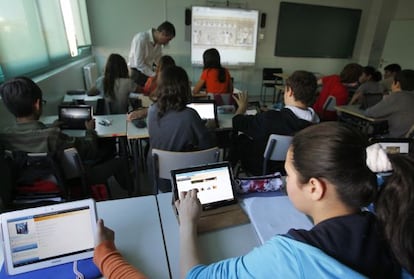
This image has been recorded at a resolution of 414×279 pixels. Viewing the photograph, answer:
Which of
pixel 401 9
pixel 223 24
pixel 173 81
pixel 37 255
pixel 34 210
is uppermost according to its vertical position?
pixel 401 9

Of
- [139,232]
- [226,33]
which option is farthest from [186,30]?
[139,232]

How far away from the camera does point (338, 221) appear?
59 cm

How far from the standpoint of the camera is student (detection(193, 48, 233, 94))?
10.4 ft

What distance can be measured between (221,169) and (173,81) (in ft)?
2.62

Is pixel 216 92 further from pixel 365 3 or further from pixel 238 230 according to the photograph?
pixel 365 3

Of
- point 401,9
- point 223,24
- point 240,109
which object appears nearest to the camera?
point 240,109

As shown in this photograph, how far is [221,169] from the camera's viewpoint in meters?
1.12

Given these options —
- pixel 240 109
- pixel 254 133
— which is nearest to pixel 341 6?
pixel 240 109

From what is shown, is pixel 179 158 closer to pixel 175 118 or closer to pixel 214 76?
pixel 175 118

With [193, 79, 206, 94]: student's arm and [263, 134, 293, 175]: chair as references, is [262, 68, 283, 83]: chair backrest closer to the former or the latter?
[193, 79, 206, 94]: student's arm

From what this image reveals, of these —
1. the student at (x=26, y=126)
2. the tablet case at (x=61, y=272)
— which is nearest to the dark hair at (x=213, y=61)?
the student at (x=26, y=126)

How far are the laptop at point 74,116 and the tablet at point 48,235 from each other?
1.52m

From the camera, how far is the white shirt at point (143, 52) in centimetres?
381

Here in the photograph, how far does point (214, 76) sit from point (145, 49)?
1337 mm
